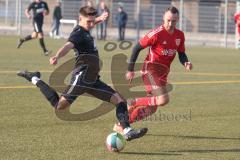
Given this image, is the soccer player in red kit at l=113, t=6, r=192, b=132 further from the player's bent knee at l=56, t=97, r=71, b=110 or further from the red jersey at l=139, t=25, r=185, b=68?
the player's bent knee at l=56, t=97, r=71, b=110

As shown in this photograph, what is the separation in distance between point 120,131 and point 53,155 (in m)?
1.50

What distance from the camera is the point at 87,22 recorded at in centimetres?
974

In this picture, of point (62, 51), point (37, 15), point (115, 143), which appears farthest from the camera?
point (37, 15)

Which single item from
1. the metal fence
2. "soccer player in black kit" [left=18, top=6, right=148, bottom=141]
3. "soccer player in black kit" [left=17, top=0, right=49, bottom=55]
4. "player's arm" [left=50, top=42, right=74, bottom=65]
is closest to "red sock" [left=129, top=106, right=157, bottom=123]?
"soccer player in black kit" [left=18, top=6, right=148, bottom=141]

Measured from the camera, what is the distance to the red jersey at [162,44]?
10.8 metres

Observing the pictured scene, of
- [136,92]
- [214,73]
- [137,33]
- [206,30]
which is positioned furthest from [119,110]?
[206,30]

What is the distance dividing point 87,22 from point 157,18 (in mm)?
37370

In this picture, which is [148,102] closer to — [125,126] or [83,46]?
[125,126]

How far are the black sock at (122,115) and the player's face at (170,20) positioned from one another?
159 cm

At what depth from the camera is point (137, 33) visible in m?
43.3

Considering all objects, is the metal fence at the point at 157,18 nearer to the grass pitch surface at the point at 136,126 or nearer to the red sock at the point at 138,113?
the grass pitch surface at the point at 136,126

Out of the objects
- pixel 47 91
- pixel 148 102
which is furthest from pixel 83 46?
pixel 148 102

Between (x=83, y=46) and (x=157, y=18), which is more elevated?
(x=83, y=46)

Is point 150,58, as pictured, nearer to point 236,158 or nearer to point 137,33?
point 236,158
